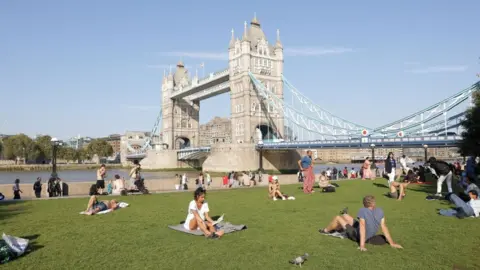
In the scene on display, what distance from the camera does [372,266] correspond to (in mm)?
5434

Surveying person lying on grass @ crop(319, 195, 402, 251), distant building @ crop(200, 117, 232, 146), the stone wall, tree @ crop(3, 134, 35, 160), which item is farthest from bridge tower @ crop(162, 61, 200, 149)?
person lying on grass @ crop(319, 195, 402, 251)

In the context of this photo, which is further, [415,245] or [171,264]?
[415,245]

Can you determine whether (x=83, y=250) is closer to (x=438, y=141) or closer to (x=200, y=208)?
(x=200, y=208)

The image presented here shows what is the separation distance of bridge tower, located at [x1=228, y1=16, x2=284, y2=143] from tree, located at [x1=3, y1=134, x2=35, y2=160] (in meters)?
55.1

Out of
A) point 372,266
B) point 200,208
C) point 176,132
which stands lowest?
point 372,266

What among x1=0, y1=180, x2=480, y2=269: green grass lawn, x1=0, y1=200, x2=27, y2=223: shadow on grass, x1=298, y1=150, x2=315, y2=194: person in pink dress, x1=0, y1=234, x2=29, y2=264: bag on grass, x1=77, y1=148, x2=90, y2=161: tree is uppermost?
x1=77, y1=148, x2=90, y2=161: tree

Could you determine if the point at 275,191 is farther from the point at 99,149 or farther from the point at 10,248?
the point at 99,149

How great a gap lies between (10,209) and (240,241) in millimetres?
7907

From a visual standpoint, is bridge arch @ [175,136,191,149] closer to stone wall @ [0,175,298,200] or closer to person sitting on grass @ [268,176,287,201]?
stone wall @ [0,175,298,200]

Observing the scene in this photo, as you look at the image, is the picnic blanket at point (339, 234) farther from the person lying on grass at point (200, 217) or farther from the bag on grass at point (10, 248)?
the bag on grass at point (10, 248)

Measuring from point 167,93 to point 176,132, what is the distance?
9.38 meters

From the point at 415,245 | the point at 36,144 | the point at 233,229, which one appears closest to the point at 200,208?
the point at 233,229

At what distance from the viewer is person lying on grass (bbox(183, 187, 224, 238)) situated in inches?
290

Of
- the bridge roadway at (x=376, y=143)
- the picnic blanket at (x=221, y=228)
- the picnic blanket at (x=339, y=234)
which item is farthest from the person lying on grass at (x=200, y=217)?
the bridge roadway at (x=376, y=143)
